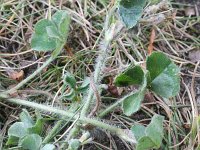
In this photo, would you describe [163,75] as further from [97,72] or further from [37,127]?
[37,127]

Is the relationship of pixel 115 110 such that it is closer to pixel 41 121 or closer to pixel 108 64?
pixel 108 64

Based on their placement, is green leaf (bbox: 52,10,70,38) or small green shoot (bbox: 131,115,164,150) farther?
green leaf (bbox: 52,10,70,38)

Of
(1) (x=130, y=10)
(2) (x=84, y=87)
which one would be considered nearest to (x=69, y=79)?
(2) (x=84, y=87)

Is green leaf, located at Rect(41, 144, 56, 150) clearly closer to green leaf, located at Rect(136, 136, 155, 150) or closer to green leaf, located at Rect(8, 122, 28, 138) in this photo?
green leaf, located at Rect(8, 122, 28, 138)

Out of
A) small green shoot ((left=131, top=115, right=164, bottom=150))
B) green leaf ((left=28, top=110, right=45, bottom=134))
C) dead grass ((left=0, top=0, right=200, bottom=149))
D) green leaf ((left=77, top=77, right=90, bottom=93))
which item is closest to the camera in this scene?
small green shoot ((left=131, top=115, right=164, bottom=150))

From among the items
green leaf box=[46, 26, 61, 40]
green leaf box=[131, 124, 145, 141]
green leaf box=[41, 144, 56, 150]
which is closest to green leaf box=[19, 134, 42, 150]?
green leaf box=[41, 144, 56, 150]

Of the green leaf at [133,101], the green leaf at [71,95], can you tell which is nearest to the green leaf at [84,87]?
the green leaf at [71,95]

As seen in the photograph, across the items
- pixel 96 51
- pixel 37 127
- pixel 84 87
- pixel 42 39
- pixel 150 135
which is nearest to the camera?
pixel 150 135

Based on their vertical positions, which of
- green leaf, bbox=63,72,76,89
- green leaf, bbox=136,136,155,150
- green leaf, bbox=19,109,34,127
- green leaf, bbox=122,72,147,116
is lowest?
green leaf, bbox=136,136,155,150
